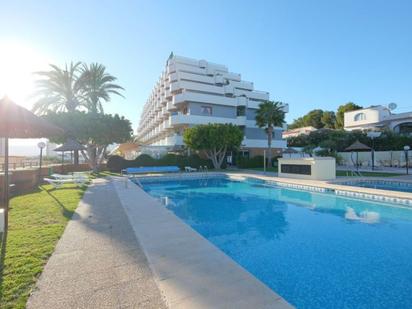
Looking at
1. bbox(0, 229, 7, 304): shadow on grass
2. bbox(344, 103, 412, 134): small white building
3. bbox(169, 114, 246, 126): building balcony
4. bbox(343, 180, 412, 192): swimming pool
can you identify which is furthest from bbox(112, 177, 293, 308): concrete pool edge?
bbox(344, 103, 412, 134): small white building

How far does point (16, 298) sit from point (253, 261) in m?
4.87

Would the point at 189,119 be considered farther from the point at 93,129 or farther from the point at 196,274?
the point at 196,274

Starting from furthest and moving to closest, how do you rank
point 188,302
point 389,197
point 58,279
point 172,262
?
point 389,197 → point 172,262 → point 58,279 → point 188,302

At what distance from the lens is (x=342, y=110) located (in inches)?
2635

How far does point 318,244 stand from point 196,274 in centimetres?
482

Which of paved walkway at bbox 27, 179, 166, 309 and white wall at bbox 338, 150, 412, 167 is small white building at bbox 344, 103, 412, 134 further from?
paved walkway at bbox 27, 179, 166, 309

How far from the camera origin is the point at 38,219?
316 inches

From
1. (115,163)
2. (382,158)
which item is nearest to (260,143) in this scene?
(382,158)

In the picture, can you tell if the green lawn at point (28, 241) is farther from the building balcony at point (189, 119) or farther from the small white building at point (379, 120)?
the small white building at point (379, 120)

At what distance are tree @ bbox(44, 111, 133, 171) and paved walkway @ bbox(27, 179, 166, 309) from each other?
2105cm

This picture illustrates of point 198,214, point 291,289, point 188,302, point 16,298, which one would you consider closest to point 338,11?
point 198,214

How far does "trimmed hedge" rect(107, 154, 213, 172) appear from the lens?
31.8m

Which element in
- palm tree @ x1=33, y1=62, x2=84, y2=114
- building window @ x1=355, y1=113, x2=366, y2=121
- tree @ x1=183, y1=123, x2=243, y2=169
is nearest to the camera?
palm tree @ x1=33, y1=62, x2=84, y2=114

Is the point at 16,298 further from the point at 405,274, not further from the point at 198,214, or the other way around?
the point at 198,214
